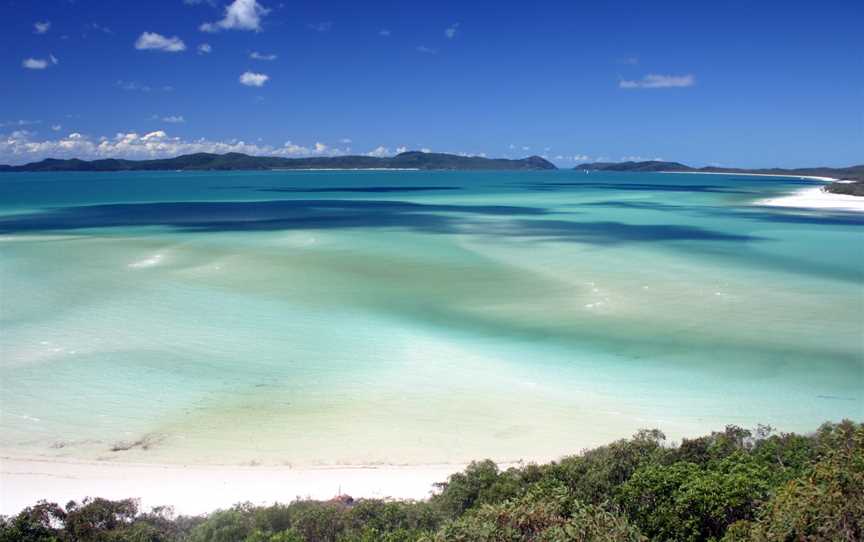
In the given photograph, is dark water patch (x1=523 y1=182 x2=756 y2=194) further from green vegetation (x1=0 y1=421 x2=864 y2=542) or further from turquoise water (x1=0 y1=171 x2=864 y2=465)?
green vegetation (x1=0 y1=421 x2=864 y2=542)

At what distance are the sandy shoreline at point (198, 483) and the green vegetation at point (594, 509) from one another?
718 mm

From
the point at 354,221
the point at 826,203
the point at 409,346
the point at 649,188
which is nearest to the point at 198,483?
the point at 409,346

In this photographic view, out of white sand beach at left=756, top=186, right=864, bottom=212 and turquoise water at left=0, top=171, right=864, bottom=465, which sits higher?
white sand beach at left=756, top=186, right=864, bottom=212

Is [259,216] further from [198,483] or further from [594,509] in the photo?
[594,509]

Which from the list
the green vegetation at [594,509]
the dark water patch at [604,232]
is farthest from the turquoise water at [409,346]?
the dark water patch at [604,232]

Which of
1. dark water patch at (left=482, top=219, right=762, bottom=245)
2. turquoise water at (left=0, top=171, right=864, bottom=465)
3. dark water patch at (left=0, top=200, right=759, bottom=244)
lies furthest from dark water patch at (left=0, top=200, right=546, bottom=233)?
turquoise water at (left=0, top=171, right=864, bottom=465)

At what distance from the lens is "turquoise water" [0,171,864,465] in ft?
32.9

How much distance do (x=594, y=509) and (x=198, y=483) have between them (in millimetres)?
5317

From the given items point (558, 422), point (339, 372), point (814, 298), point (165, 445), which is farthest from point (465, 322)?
point (814, 298)

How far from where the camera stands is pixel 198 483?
8.42 m

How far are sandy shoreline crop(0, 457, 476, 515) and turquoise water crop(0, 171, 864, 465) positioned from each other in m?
0.35

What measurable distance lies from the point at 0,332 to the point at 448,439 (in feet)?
37.2

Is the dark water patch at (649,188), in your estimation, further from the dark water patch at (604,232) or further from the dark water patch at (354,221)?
the dark water patch at (604,232)

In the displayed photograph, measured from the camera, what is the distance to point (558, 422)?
33.9ft
